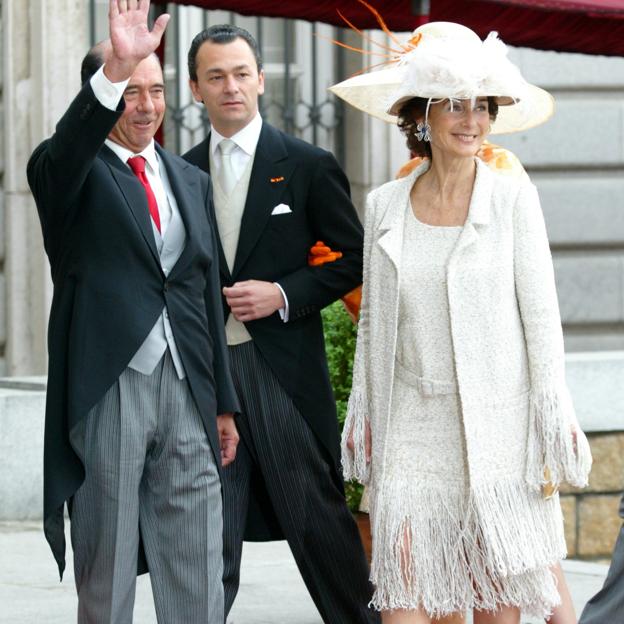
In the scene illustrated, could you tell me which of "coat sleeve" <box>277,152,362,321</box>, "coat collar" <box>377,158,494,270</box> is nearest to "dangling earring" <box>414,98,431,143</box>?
"coat collar" <box>377,158,494,270</box>

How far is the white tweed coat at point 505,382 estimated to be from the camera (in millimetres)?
4613

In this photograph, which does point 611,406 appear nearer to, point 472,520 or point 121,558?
point 472,520

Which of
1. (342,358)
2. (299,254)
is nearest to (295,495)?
(299,254)

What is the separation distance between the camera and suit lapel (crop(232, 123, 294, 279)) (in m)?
5.33

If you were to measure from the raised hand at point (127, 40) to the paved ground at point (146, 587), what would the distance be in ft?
8.57

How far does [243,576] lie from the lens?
697 centimetres

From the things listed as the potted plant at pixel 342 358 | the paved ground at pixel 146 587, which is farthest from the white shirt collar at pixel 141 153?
the potted plant at pixel 342 358

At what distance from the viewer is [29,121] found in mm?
9422

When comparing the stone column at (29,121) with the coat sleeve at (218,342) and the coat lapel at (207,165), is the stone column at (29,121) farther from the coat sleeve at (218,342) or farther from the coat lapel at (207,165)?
the coat sleeve at (218,342)

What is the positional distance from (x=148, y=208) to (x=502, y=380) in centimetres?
106

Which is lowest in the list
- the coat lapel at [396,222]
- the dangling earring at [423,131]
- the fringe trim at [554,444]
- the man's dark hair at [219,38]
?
the fringe trim at [554,444]

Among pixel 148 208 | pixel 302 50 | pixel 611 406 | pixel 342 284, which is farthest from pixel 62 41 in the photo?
pixel 148 208

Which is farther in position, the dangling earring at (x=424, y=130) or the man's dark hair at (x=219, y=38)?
the man's dark hair at (x=219, y=38)

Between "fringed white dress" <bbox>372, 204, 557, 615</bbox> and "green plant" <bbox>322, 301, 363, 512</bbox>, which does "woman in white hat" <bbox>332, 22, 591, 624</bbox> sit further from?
"green plant" <bbox>322, 301, 363, 512</bbox>
